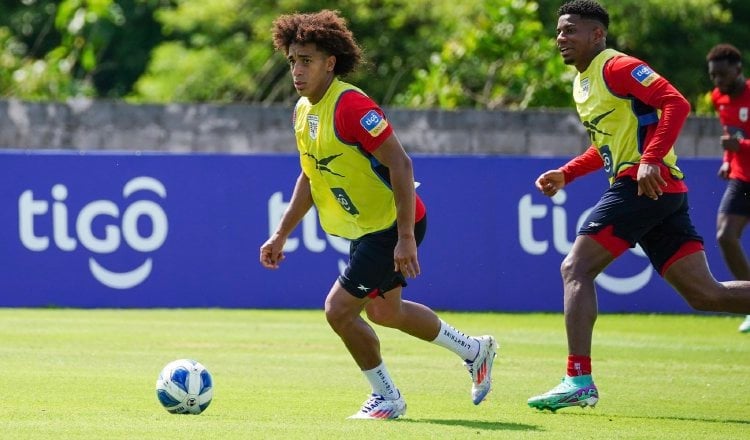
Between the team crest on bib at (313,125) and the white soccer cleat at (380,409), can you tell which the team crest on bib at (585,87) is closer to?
the team crest on bib at (313,125)

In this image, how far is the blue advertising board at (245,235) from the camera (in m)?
15.1

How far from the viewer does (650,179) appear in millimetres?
7824

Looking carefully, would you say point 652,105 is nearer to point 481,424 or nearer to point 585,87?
point 585,87

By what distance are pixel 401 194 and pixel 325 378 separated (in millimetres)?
2593

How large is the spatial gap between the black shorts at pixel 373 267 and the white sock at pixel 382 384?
416 mm

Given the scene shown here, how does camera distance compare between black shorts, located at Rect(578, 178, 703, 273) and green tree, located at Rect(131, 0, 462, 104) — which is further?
green tree, located at Rect(131, 0, 462, 104)

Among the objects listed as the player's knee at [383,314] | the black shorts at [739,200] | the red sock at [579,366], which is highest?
the player's knee at [383,314]

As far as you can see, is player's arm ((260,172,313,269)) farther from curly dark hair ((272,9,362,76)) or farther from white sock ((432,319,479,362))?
white sock ((432,319,479,362))

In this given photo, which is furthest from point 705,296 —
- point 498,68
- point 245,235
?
point 498,68

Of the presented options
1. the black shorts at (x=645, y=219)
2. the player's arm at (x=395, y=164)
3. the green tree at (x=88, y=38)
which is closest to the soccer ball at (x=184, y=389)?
the player's arm at (x=395, y=164)

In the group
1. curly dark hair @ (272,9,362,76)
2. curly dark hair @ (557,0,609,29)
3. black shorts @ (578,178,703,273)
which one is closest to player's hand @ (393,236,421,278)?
curly dark hair @ (272,9,362,76)

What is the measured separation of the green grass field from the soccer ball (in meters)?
0.09

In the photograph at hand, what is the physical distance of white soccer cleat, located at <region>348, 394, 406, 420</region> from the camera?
25.3ft

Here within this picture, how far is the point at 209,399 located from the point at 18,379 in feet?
6.32
